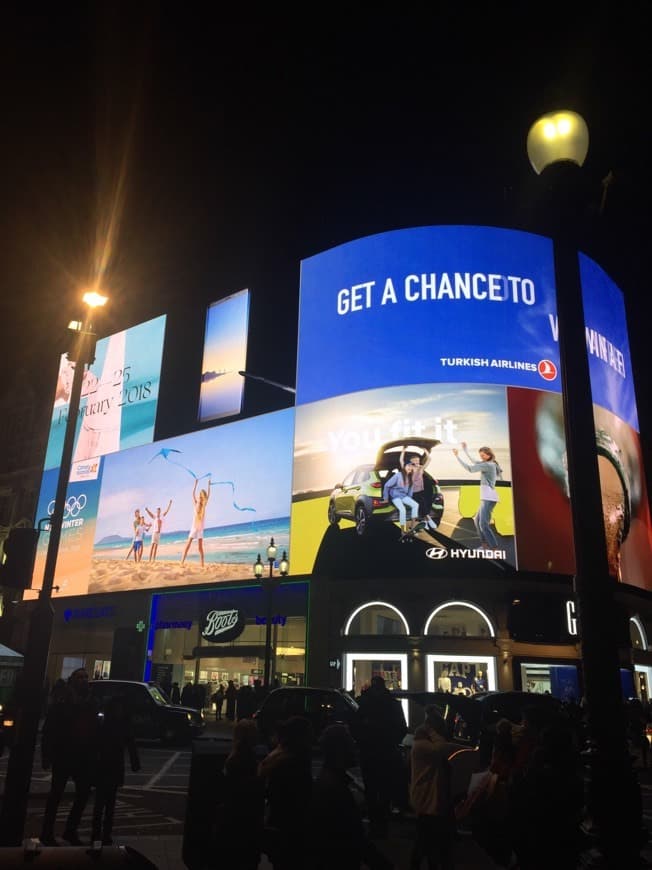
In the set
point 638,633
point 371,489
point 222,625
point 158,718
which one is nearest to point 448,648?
point 371,489

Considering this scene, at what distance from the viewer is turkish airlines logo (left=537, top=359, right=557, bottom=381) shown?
31.6 m

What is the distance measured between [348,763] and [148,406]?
3993 centimetres

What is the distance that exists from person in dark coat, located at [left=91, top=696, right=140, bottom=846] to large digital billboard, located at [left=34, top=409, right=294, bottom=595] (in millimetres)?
23912

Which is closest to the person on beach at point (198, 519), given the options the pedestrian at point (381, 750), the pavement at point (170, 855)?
the pavement at point (170, 855)

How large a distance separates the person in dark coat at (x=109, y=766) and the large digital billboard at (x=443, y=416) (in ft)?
68.8

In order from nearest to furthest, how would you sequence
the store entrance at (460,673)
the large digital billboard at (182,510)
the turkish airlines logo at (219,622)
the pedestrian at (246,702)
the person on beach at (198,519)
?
1. the pedestrian at (246,702)
2. the store entrance at (460,673)
3. the turkish airlines logo at (219,622)
4. the large digital billboard at (182,510)
5. the person on beach at (198,519)

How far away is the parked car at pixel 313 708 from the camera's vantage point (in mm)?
15953

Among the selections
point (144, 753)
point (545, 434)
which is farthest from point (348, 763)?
point (545, 434)

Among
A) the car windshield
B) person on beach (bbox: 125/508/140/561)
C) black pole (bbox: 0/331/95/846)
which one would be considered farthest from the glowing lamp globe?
person on beach (bbox: 125/508/140/561)

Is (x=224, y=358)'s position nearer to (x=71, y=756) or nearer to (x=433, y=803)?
(x=71, y=756)

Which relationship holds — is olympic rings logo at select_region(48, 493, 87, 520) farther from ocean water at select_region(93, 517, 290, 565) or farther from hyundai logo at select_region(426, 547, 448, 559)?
hyundai logo at select_region(426, 547, 448, 559)

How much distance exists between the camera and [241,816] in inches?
208

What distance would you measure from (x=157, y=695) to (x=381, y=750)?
45.9ft

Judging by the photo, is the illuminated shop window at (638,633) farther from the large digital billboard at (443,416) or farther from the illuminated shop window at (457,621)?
the illuminated shop window at (457,621)
